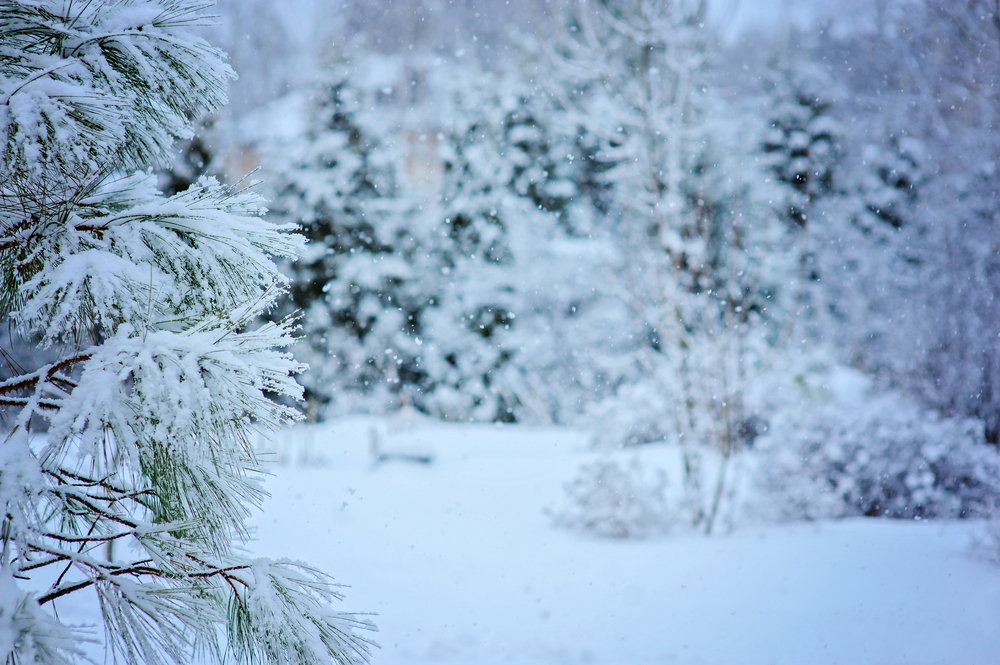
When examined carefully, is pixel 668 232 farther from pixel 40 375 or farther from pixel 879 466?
pixel 40 375

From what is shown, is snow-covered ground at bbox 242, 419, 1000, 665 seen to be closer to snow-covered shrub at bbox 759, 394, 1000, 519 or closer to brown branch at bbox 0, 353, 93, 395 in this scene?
snow-covered shrub at bbox 759, 394, 1000, 519

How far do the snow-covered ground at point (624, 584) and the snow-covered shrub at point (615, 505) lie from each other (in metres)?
0.13

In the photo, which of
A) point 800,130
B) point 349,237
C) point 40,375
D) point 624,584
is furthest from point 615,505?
point 800,130

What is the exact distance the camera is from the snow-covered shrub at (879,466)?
204 inches

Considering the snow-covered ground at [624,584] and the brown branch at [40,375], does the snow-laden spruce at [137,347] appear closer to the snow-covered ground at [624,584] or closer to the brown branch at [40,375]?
the brown branch at [40,375]

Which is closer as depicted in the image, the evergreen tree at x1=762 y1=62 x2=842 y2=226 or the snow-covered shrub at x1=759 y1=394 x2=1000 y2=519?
the snow-covered shrub at x1=759 y1=394 x2=1000 y2=519

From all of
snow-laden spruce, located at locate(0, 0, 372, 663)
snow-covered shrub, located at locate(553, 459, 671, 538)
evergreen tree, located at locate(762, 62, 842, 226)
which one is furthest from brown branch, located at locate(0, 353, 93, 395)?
evergreen tree, located at locate(762, 62, 842, 226)

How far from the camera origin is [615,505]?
477 cm

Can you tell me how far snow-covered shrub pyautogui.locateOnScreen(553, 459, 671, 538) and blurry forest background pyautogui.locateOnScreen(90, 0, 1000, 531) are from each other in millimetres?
40

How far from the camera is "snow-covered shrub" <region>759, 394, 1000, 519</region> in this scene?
5.18 meters

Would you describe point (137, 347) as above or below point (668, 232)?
below

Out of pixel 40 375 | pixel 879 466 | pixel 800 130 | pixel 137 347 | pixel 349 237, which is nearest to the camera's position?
pixel 137 347

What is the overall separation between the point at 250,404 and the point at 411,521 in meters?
3.91

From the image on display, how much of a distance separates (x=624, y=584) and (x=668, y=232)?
9.26 ft
